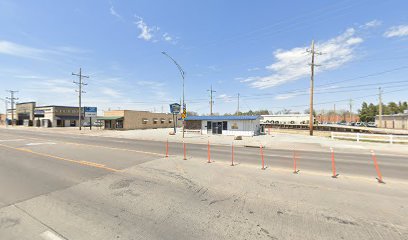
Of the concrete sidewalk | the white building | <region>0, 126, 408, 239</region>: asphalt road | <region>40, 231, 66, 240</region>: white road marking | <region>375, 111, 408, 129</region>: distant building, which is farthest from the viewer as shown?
the white building

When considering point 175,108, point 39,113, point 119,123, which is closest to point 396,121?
point 175,108

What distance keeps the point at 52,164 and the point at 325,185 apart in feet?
42.1

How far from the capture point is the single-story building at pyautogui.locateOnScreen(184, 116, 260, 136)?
29.6 m

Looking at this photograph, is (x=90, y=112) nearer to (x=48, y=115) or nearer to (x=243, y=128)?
(x=48, y=115)

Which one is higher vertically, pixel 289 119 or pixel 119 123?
pixel 289 119

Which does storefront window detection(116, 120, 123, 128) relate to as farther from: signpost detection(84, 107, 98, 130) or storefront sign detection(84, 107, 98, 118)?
storefront sign detection(84, 107, 98, 118)

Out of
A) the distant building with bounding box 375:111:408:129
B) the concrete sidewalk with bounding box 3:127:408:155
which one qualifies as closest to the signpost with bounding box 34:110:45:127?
the concrete sidewalk with bounding box 3:127:408:155

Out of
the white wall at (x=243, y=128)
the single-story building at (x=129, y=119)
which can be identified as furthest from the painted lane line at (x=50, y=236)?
the single-story building at (x=129, y=119)

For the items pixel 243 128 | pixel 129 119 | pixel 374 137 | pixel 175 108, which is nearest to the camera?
pixel 374 137

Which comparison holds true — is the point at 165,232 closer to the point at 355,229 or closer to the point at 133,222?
the point at 133,222

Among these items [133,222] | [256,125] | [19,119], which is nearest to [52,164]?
[133,222]

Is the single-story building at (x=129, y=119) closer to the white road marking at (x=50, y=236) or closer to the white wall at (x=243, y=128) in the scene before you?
the white wall at (x=243, y=128)

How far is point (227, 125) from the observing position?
3120 cm

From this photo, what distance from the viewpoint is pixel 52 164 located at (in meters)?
9.98
